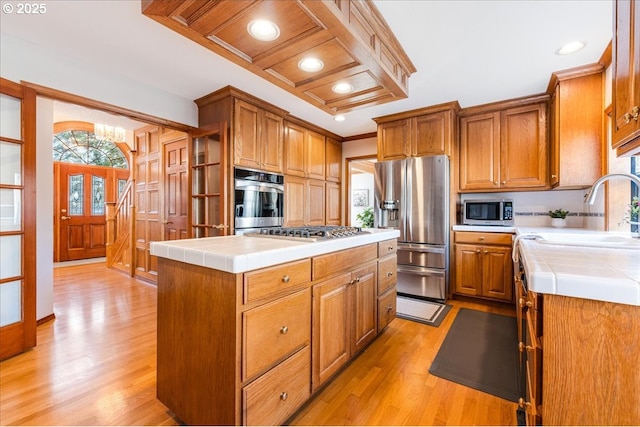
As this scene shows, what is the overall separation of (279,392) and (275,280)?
1.76ft

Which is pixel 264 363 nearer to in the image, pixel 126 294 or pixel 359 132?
pixel 126 294

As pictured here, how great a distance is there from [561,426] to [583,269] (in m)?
0.46

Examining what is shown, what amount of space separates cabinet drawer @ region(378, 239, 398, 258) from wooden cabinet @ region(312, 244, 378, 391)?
99 millimetres

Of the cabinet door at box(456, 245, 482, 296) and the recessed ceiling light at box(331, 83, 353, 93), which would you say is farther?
the cabinet door at box(456, 245, 482, 296)

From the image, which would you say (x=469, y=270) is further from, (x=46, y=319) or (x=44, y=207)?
(x=44, y=207)

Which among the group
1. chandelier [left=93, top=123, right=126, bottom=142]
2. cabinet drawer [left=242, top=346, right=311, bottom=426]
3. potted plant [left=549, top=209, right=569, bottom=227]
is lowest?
cabinet drawer [left=242, top=346, right=311, bottom=426]

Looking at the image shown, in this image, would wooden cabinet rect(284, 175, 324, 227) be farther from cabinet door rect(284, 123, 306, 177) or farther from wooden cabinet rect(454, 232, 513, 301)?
wooden cabinet rect(454, 232, 513, 301)

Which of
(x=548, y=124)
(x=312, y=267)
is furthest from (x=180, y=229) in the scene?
(x=548, y=124)

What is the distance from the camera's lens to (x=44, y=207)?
277 centimetres

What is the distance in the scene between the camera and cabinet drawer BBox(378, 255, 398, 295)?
2242mm

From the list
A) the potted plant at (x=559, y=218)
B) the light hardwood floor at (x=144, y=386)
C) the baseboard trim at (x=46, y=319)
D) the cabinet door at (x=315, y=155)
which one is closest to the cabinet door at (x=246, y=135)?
the cabinet door at (x=315, y=155)

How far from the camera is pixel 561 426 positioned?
790 mm

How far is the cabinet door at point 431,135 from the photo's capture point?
11.1 ft

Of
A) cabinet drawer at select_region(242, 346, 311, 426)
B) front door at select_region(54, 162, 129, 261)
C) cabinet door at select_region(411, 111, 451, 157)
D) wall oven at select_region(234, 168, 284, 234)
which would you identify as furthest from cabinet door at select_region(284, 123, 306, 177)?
front door at select_region(54, 162, 129, 261)
